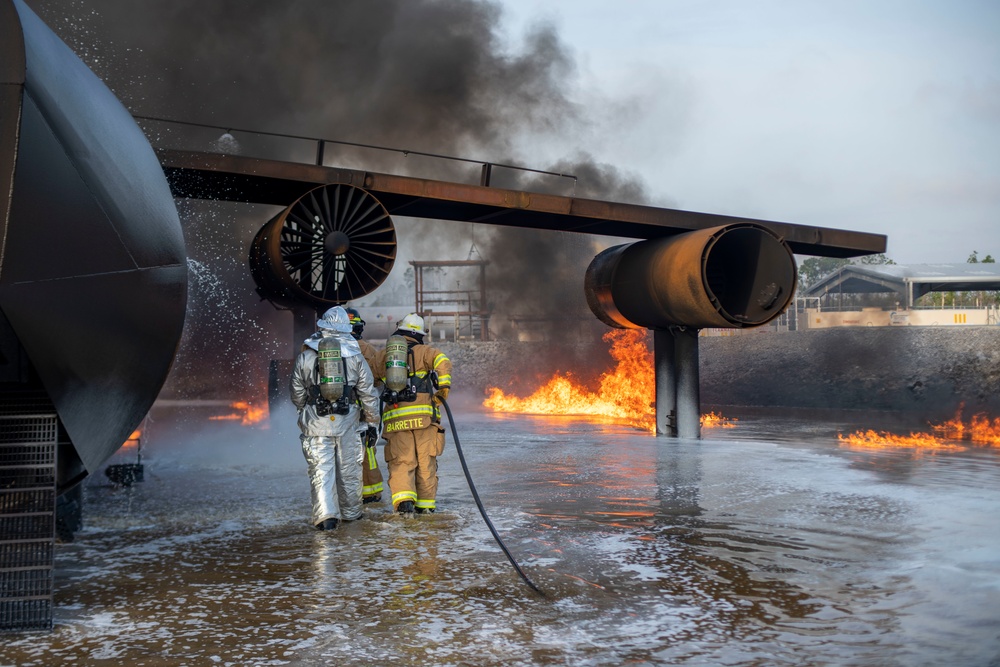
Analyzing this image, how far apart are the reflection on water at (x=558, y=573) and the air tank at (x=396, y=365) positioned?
118cm

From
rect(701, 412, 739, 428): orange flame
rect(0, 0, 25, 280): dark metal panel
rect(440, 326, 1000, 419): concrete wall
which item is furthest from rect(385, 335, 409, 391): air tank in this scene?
rect(440, 326, 1000, 419): concrete wall

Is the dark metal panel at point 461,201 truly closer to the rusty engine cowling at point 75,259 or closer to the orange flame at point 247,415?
the rusty engine cowling at point 75,259

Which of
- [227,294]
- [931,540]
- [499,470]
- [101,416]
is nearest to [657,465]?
[499,470]

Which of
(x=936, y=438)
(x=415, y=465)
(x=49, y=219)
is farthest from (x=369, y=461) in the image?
(x=936, y=438)

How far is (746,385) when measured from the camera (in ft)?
78.0

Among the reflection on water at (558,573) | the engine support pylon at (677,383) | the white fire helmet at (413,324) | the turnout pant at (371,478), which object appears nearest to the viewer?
the reflection on water at (558,573)

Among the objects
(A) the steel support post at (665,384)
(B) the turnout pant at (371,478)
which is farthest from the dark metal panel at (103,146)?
(A) the steel support post at (665,384)

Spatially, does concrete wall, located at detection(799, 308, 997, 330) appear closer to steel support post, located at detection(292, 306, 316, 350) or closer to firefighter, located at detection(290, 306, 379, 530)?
steel support post, located at detection(292, 306, 316, 350)

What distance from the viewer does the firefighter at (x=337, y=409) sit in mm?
7246

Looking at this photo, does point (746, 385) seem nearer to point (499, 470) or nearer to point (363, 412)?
point (499, 470)

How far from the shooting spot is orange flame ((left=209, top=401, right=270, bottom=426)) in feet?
63.9

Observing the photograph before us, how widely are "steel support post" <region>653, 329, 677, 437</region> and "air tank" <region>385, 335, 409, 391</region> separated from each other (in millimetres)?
6486

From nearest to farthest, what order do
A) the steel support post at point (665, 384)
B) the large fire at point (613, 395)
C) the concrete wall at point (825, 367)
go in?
the steel support post at point (665, 384) → the concrete wall at point (825, 367) → the large fire at point (613, 395)

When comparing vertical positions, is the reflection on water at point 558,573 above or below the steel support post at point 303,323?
below
